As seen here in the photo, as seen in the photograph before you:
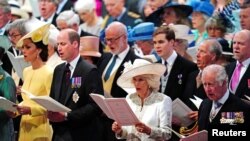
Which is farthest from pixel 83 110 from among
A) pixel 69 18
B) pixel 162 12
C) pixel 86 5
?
pixel 86 5

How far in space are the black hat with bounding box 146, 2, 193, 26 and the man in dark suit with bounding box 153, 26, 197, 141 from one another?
1.85 metres

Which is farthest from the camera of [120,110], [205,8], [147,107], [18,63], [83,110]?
[205,8]

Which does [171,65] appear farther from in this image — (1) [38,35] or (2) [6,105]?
(2) [6,105]

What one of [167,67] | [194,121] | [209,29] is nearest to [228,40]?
[209,29]

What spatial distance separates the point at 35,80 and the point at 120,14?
4.22 meters

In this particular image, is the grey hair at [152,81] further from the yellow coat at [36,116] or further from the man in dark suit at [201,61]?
the yellow coat at [36,116]

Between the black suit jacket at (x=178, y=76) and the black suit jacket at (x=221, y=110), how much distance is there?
1391mm

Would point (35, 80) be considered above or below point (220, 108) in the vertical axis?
above

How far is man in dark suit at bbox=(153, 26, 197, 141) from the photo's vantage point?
40.9ft

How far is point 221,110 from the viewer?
35.6 feet

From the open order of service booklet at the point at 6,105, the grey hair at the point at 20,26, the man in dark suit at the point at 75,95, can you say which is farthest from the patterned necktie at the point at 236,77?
the grey hair at the point at 20,26

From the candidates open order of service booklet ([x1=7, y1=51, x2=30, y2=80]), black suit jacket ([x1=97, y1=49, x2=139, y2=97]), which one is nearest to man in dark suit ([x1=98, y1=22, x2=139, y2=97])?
black suit jacket ([x1=97, y1=49, x2=139, y2=97])

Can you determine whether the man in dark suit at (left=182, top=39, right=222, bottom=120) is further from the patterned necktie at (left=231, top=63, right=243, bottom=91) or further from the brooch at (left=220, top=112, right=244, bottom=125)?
the brooch at (left=220, top=112, right=244, bottom=125)

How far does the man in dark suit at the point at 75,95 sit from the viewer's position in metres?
11.8
